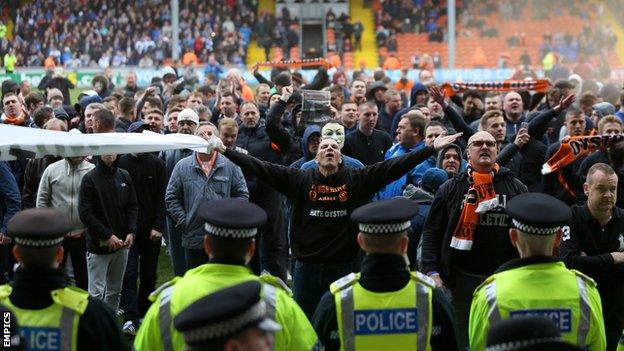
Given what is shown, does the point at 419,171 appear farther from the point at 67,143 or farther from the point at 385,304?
the point at 385,304

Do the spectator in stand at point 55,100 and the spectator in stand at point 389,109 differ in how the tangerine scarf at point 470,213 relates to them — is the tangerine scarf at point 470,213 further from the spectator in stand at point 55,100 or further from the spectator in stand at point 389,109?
the spectator in stand at point 55,100

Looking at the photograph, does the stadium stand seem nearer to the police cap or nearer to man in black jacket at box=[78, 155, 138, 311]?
man in black jacket at box=[78, 155, 138, 311]

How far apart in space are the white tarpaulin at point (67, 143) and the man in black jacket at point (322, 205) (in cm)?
61

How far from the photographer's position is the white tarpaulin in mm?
5863

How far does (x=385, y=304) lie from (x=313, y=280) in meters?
2.66

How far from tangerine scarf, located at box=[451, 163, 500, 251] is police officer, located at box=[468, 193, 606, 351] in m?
1.80

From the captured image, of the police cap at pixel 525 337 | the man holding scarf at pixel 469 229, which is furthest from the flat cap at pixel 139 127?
the police cap at pixel 525 337

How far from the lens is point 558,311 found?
492 centimetres

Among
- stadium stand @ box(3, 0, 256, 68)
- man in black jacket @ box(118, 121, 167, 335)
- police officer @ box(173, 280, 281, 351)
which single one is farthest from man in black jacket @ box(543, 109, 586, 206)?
stadium stand @ box(3, 0, 256, 68)

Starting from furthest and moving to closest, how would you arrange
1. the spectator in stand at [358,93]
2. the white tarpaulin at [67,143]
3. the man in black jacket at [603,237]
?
the spectator in stand at [358,93], the man in black jacket at [603,237], the white tarpaulin at [67,143]

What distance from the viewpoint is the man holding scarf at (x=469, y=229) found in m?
6.97

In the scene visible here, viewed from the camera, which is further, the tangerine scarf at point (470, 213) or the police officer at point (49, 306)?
the tangerine scarf at point (470, 213)

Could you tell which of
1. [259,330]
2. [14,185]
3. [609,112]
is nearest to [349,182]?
[14,185]

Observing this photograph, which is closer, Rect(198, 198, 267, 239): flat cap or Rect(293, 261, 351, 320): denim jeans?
Rect(198, 198, 267, 239): flat cap
